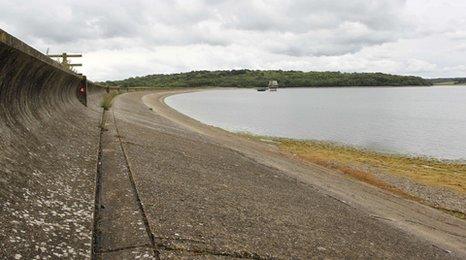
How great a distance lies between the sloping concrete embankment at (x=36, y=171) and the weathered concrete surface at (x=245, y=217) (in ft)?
2.14

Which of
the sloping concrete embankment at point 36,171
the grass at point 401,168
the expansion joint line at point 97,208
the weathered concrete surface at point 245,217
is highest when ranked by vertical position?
the sloping concrete embankment at point 36,171

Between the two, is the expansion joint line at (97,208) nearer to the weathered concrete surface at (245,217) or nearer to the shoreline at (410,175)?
the weathered concrete surface at (245,217)

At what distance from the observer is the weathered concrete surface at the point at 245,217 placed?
15.2ft

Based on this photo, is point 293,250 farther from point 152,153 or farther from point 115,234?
point 152,153

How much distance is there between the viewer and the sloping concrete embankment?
137 inches

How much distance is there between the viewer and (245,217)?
572cm

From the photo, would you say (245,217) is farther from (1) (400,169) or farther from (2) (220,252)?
(1) (400,169)

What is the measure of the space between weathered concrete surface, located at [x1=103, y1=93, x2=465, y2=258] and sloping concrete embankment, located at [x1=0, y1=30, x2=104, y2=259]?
0.65m

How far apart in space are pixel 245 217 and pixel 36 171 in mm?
2337

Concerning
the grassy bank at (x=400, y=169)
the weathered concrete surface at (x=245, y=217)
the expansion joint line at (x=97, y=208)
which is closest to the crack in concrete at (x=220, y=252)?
the weathered concrete surface at (x=245, y=217)

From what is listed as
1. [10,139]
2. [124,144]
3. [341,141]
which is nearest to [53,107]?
[124,144]

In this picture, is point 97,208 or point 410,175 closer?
point 97,208

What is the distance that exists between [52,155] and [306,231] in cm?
300

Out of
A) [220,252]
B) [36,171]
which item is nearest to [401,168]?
[220,252]
